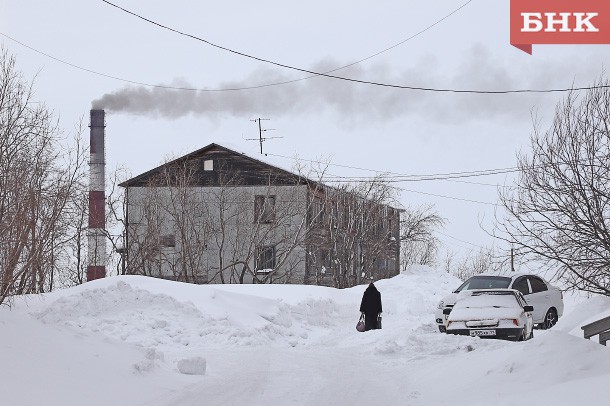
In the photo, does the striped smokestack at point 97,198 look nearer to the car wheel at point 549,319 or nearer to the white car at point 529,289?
the white car at point 529,289

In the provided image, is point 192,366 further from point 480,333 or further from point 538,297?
point 538,297

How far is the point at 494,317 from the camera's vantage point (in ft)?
71.0

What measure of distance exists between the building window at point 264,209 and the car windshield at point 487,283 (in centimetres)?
2549

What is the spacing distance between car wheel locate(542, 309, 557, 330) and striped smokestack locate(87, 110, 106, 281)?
2567 cm

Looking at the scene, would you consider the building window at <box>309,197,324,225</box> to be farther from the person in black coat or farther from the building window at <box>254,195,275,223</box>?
the person in black coat

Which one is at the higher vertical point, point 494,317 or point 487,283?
point 487,283

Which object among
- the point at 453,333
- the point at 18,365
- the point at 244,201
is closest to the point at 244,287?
the point at 453,333

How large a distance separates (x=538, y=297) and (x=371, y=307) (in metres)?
4.98

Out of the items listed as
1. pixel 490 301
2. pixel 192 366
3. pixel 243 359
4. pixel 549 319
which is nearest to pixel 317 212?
pixel 549 319

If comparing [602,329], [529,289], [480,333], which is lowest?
[480,333]

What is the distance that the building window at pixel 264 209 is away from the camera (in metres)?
52.9

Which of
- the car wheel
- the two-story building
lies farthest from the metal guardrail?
the two-story building

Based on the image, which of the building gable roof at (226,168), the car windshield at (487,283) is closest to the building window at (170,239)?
the building gable roof at (226,168)

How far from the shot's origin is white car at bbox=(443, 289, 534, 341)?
2153cm
